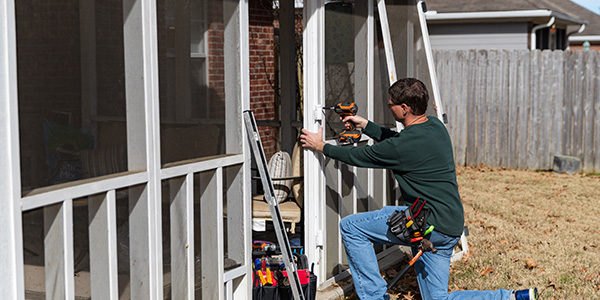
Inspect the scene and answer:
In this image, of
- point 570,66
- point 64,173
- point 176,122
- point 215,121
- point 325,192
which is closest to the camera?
point 64,173

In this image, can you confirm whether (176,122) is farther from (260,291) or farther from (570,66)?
(570,66)

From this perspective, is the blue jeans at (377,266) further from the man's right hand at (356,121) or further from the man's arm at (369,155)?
the man's right hand at (356,121)

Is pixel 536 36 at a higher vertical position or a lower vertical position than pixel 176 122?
higher

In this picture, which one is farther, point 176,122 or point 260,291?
point 260,291

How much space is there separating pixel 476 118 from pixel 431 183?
915 cm

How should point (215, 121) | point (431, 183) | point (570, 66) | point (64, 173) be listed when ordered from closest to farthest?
point (64, 173), point (215, 121), point (431, 183), point (570, 66)

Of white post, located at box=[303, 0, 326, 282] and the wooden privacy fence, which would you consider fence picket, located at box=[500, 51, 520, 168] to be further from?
white post, located at box=[303, 0, 326, 282]

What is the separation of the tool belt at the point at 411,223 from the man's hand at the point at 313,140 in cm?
79

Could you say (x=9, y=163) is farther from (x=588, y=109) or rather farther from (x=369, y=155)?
(x=588, y=109)

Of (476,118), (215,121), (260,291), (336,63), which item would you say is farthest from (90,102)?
(476,118)

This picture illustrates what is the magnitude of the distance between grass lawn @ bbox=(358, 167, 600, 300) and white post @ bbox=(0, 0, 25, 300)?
3.51 m

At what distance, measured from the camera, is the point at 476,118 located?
13711mm

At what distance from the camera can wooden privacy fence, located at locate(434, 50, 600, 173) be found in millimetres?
12984

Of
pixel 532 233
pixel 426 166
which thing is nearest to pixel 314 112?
pixel 426 166
